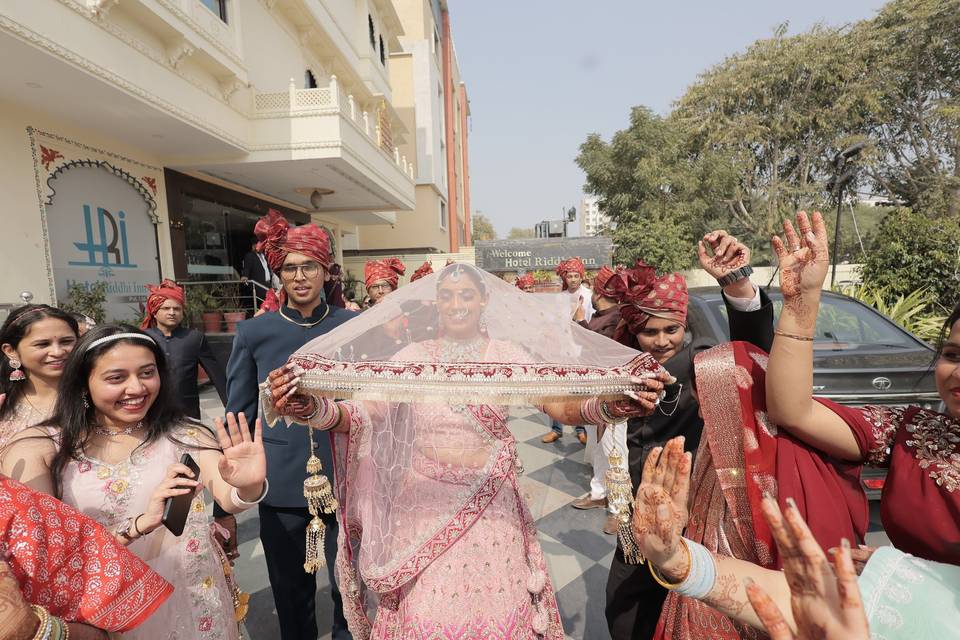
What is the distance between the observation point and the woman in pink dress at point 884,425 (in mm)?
1160

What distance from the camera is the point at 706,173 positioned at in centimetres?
1866

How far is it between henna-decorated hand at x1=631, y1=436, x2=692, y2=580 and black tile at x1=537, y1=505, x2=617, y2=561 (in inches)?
82.9

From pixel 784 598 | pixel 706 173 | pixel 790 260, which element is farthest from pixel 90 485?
pixel 706 173

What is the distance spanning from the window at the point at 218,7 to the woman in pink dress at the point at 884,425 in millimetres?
10066

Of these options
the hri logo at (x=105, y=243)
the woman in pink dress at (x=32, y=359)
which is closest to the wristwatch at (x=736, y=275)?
the woman in pink dress at (x=32, y=359)

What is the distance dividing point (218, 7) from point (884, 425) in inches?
426

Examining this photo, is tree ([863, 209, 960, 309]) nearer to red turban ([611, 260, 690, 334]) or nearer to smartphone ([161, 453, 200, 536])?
red turban ([611, 260, 690, 334])

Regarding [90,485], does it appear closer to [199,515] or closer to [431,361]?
[199,515]

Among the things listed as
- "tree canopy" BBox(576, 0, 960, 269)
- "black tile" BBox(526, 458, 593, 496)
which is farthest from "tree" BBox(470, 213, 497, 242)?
"black tile" BBox(526, 458, 593, 496)

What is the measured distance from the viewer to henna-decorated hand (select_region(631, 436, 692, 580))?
3.45 feet

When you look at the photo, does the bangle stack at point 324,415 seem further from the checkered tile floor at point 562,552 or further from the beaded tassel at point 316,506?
the checkered tile floor at point 562,552

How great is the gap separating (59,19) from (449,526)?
6.85 meters

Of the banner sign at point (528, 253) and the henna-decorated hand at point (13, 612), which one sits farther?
the banner sign at point (528, 253)

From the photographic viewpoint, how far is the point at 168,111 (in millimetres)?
6461
